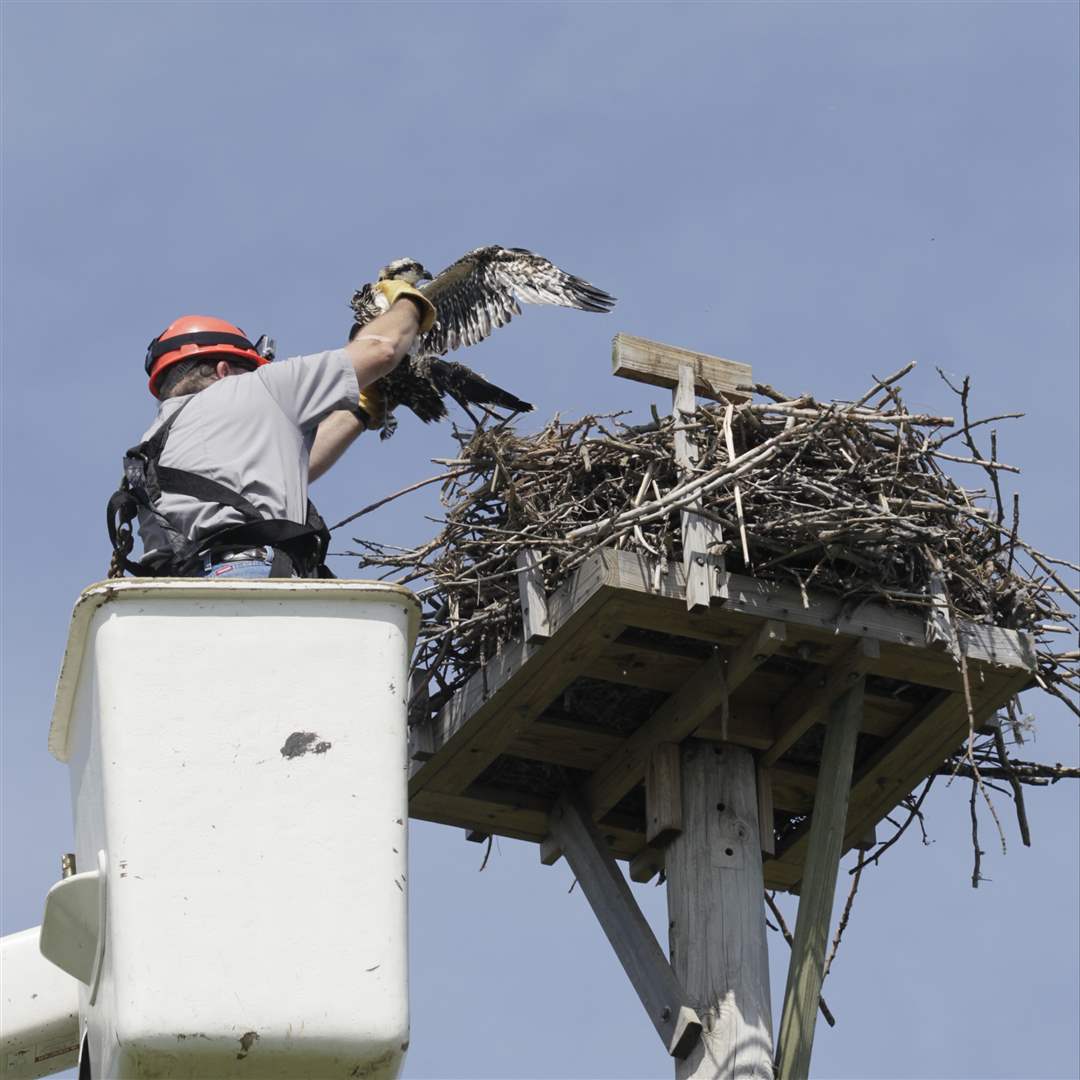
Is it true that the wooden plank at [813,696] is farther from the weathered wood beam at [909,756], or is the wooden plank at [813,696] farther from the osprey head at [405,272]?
the osprey head at [405,272]

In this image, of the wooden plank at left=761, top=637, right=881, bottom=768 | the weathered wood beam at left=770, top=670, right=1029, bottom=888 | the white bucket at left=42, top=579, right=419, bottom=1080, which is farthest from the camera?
the weathered wood beam at left=770, top=670, right=1029, bottom=888

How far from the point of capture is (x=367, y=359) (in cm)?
632

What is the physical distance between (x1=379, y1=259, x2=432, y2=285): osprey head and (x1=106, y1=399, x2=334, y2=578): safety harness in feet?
12.4

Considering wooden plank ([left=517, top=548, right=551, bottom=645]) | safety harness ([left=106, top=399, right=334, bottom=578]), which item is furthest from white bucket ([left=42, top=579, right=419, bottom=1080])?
wooden plank ([left=517, top=548, right=551, bottom=645])

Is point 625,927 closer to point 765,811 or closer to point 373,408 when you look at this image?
point 765,811

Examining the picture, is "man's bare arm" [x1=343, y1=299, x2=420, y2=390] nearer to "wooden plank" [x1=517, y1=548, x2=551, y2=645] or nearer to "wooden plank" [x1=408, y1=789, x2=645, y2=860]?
"wooden plank" [x1=517, y1=548, x2=551, y2=645]

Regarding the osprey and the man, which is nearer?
the man

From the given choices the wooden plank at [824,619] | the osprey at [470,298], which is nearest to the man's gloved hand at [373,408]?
the osprey at [470,298]

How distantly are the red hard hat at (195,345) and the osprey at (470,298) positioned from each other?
3.10 meters

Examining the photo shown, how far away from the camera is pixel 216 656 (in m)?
4.28

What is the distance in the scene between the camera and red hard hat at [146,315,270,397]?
20.9 ft

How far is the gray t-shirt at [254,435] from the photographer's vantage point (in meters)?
5.70

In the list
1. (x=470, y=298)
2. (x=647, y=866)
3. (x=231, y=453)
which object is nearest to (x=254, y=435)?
(x=231, y=453)

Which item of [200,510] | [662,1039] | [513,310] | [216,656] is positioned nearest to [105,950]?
[216,656]
